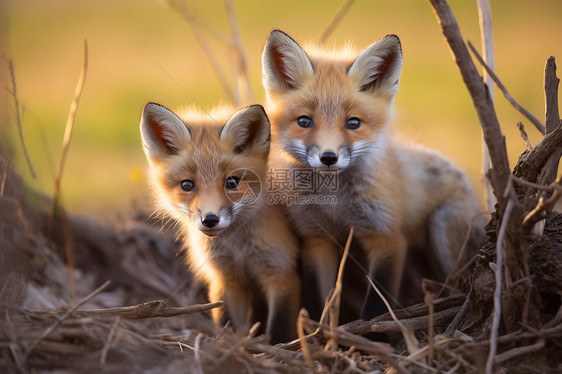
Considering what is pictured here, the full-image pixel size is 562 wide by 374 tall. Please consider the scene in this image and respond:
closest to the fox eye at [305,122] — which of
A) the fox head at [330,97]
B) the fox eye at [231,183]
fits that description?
the fox head at [330,97]

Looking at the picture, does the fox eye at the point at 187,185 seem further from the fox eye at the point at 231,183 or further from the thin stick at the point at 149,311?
the thin stick at the point at 149,311

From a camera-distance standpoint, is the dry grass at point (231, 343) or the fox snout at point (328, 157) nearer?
the dry grass at point (231, 343)

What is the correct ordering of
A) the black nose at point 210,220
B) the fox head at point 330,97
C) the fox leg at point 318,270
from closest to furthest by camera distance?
1. the black nose at point 210,220
2. the fox head at point 330,97
3. the fox leg at point 318,270

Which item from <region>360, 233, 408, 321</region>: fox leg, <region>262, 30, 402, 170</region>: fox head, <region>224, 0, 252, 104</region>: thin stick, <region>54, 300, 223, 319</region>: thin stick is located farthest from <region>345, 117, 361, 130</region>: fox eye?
A: <region>224, 0, 252, 104</region>: thin stick

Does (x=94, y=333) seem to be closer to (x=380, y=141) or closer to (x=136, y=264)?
(x=380, y=141)

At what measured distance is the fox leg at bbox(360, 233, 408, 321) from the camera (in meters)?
3.37

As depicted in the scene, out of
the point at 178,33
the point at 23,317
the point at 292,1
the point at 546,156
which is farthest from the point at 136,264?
the point at 292,1

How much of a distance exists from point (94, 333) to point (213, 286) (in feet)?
5.01

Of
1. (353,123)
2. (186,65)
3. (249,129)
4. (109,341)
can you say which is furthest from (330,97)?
(186,65)

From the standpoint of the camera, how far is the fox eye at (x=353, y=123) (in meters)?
3.42

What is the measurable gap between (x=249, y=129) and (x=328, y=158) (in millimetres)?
591

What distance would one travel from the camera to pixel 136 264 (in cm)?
485

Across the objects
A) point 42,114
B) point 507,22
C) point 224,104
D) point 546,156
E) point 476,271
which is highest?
point 507,22

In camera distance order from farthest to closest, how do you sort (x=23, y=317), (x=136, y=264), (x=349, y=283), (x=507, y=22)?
(x=507, y=22) < (x=136, y=264) < (x=349, y=283) < (x=23, y=317)
